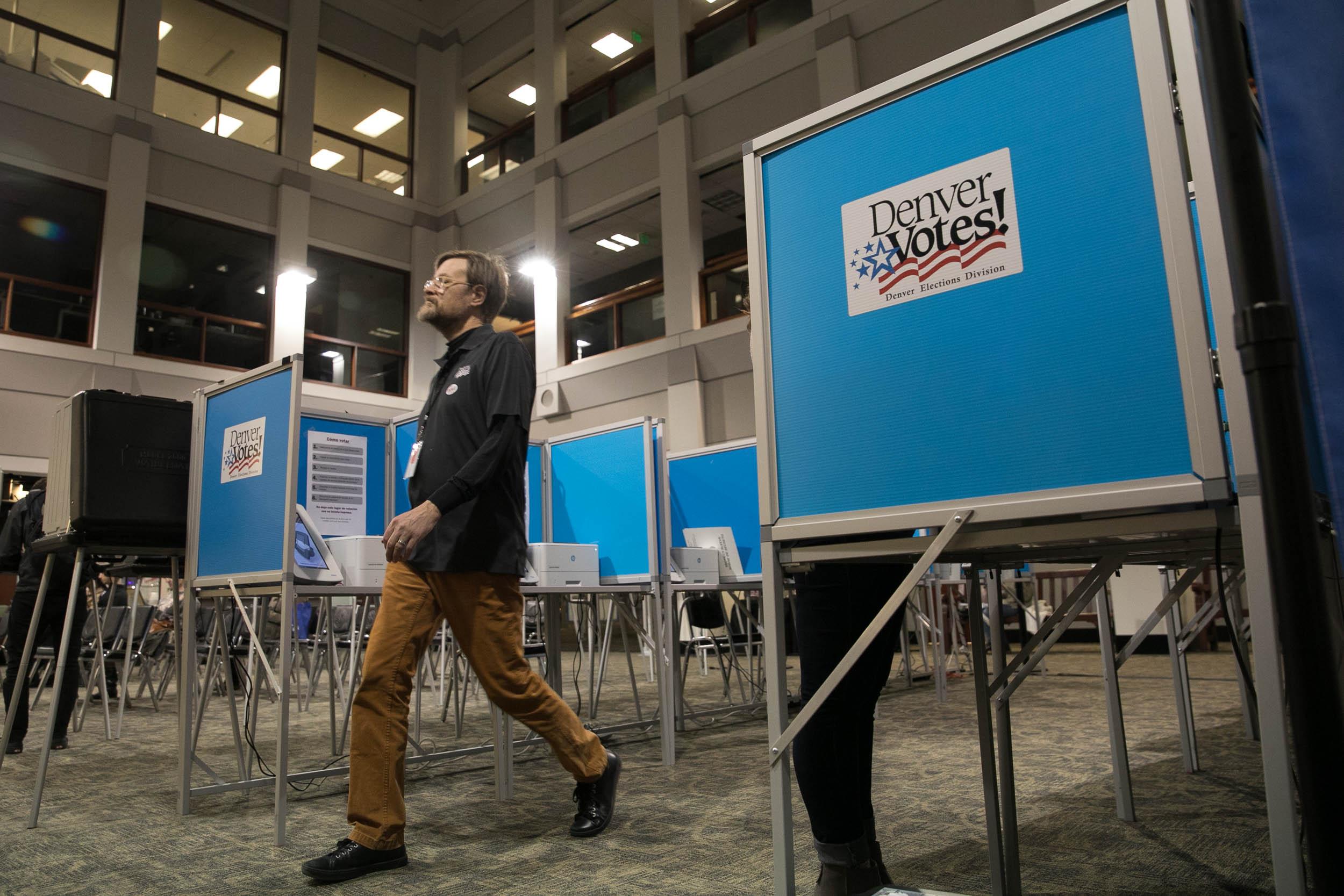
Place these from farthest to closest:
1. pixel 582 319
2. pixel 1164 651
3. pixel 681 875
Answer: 1. pixel 582 319
2. pixel 1164 651
3. pixel 681 875

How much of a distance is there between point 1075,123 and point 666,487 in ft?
9.27

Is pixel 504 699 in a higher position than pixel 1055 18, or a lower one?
lower

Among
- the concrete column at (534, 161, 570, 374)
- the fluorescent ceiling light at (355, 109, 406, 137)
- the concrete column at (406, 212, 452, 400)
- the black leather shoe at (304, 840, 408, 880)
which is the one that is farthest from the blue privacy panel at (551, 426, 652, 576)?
the fluorescent ceiling light at (355, 109, 406, 137)

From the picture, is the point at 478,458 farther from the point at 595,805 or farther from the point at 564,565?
the point at 564,565

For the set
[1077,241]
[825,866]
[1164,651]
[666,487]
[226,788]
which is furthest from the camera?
[1164,651]

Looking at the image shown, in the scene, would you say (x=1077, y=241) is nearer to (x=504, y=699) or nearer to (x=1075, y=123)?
(x=1075, y=123)

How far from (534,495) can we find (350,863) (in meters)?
2.37

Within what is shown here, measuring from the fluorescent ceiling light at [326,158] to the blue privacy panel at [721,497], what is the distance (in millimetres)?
8753

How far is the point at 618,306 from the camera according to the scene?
10.2m

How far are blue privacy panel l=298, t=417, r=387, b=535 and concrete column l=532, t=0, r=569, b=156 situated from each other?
27.0ft

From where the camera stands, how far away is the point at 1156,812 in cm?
237

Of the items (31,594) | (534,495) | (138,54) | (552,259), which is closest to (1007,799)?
(534,495)

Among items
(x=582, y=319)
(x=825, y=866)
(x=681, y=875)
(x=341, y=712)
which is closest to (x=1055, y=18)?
(x=825, y=866)

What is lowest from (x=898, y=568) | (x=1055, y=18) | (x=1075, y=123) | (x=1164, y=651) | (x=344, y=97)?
(x=1164, y=651)
